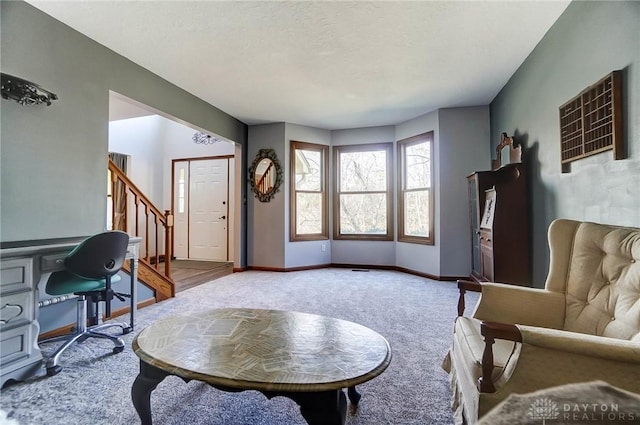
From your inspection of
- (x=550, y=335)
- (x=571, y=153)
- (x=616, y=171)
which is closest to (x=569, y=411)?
(x=550, y=335)

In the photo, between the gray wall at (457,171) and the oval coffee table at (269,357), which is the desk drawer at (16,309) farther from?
the gray wall at (457,171)

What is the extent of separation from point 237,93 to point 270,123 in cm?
132

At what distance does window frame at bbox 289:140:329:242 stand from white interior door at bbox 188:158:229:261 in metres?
1.77

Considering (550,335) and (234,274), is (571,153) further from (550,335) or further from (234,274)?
(234,274)

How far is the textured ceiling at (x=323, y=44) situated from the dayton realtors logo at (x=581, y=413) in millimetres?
2456

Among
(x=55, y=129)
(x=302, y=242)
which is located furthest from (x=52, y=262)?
(x=302, y=242)

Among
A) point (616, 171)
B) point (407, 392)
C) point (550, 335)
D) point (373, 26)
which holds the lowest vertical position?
point (407, 392)

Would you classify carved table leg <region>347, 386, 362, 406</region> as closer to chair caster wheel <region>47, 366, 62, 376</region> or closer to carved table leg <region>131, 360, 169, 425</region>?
carved table leg <region>131, 360, 169, 425</region>

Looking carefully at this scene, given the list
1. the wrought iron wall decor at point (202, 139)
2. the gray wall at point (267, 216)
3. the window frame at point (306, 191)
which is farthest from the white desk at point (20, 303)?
the wrought iron wall decor at point (202, 139)

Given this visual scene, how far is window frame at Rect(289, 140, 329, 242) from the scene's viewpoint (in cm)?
504

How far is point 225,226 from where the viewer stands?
A: 6047 millimetres

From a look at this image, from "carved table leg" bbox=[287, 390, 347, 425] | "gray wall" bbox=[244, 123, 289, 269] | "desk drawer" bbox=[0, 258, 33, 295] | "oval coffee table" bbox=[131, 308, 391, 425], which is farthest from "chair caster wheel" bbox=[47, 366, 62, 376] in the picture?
"gray wall" bbox=[244, 123, 289, 269]

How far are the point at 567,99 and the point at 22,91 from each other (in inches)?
155

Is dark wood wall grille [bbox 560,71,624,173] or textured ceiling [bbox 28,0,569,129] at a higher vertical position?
textured ceiling [bbox 28,0,569,129]
